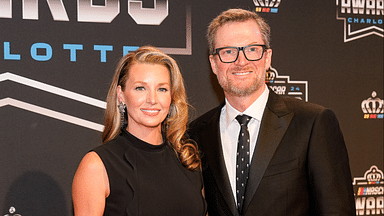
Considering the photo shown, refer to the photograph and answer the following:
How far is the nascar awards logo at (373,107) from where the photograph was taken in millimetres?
3592

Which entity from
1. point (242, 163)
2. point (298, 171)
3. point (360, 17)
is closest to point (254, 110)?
point (242, 163)

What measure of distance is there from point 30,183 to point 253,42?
193 centimetres

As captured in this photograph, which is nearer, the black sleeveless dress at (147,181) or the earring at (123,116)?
the black sleeveless dress at (147,181)

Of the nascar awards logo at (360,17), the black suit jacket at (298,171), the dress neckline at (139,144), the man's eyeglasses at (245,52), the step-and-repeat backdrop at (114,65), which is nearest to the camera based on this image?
the black suit jacket at (298,171)

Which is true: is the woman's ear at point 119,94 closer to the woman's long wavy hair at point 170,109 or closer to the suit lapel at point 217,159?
the woman's long wavy hair at point 170,109

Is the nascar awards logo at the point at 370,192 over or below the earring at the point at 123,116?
below

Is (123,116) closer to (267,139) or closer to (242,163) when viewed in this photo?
(242,163)

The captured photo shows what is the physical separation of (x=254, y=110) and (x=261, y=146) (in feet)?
0.79

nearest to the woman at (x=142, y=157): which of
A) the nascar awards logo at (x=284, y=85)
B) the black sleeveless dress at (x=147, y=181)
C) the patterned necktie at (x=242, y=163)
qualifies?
the black sleeveless dress at (x=147, y=181)

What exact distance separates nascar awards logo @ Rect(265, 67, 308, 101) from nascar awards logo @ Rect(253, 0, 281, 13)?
0.51 meters

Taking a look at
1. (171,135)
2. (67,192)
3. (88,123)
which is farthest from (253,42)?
(67,192)

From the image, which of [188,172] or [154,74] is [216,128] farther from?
[154,74]

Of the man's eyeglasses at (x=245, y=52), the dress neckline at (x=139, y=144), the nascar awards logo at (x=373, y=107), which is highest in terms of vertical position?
the man's eyeglasses at (x=245, y=52)

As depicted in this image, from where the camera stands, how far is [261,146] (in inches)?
88.4
